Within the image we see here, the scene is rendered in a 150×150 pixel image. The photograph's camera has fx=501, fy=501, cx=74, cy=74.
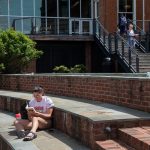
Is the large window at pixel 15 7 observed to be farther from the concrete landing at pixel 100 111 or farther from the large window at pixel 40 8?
the concrete landing at pixel 100 111

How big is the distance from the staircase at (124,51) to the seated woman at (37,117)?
9.34 meters

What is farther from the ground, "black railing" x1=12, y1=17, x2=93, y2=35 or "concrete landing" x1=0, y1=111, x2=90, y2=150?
"black railing" x1=12, y1=17, x2=93, y2=35

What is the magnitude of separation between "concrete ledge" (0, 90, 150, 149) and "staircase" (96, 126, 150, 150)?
13 cm

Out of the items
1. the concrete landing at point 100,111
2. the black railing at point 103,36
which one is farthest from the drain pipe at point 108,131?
the black railing at point 103,36

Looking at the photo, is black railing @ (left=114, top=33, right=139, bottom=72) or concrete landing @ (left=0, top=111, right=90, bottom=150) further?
black railing @ (left=114, top=33, right=139, bottom=72)

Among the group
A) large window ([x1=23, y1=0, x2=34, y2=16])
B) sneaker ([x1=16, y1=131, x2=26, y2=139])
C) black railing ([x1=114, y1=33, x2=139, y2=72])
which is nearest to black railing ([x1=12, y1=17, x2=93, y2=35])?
large window ([x1=23, y1=0, x2=34, y2=16])

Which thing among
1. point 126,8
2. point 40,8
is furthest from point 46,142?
point 126,8

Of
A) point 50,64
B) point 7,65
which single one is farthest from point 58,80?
point 50,64

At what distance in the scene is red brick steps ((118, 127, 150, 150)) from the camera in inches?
261

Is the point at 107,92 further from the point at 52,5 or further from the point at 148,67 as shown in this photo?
the point at 52,5

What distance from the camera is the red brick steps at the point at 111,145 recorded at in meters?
7.05

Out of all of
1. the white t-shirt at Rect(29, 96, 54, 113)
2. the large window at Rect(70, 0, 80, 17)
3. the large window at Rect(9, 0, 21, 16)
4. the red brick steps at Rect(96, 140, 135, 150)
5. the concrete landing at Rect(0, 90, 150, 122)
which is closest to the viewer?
the red brick steps at Rect(96, 140, 135, 150)

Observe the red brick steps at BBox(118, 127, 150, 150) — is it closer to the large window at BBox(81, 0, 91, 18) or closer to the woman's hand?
the woman's hand

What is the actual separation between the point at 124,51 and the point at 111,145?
1416 centimetres
